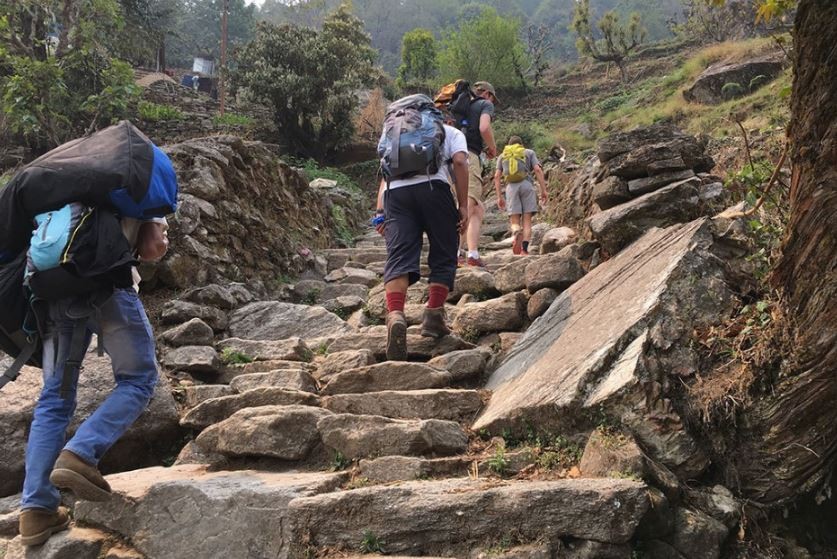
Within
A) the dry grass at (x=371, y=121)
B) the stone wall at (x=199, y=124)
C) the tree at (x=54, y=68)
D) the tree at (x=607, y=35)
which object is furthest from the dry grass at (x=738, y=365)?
the tree at (x=607, y=35)

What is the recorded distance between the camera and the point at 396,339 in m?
4.28

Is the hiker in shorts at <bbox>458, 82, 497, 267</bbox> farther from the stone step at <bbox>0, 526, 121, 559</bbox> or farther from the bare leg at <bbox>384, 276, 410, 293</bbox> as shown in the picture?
the stone step at <bbox>0, 526, 121, 559</bbox>

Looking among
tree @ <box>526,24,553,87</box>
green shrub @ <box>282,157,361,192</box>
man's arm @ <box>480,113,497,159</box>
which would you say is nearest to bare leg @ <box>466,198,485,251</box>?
man's arm @ <box>480,113,497,159</box>

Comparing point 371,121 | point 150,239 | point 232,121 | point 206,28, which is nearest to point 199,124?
point 232,121

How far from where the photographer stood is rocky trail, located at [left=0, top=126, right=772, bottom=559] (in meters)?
2.56

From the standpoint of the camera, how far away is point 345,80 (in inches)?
790

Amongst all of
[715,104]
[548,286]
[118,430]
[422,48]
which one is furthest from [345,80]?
[422,48]

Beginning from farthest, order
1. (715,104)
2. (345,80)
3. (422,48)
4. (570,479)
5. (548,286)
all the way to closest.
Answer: (422,48)
(715,104)
(345,80)
(548,286)
(570,479)

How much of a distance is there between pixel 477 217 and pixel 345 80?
14.4 m

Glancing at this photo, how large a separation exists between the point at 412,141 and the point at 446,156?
33 cm

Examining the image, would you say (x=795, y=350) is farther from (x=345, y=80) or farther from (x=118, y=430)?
(x=345, y=80)

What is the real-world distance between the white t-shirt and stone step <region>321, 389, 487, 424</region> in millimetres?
1500

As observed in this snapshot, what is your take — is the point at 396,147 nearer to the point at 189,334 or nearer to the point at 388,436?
the point at 388,436

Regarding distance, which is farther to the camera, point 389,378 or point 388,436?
point 389,378
